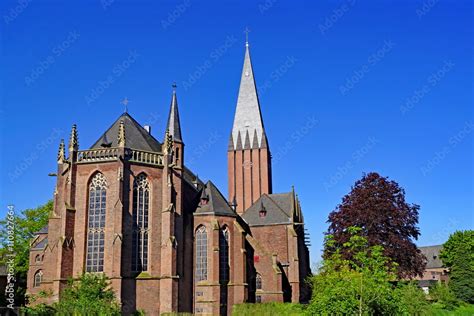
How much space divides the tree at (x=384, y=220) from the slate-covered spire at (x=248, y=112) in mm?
27013

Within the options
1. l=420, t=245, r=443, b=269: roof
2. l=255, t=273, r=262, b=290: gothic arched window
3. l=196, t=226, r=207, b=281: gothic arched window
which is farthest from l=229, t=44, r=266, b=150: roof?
l=420, t=245, r=443, b=269: roof

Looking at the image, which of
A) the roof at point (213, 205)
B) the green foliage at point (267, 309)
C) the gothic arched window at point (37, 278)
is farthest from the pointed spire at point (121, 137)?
the gothic arched window at point (37, 278)

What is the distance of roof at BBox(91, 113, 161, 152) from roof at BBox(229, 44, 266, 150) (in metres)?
25.0

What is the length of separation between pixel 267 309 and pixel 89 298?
13476 millimetres

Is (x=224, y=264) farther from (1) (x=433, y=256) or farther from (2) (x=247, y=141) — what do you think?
(1) (x=433, y=256)

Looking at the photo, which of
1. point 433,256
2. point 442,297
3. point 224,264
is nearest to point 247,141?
point 224,264

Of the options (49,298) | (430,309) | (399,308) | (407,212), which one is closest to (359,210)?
(407,212)

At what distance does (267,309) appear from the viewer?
36.3 meters

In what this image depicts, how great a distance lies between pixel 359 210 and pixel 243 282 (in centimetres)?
1137

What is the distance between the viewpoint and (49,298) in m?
32.2

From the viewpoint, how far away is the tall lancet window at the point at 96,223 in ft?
111

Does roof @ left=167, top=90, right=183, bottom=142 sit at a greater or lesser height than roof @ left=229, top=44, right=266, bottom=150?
lesser

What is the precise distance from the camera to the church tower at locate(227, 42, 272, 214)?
6200 centimetres

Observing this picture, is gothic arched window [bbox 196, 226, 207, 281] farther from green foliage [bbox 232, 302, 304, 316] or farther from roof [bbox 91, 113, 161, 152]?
roof [bbox 91, 113, 161, 152]
